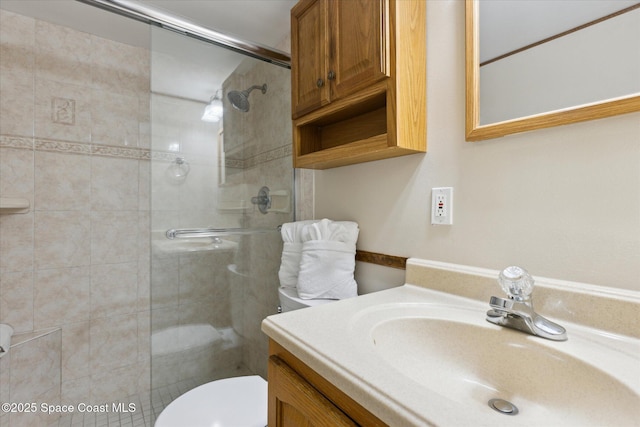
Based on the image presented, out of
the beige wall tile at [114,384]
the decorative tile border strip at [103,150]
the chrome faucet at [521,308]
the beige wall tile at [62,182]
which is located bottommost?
the beige wall tile at [114,384]

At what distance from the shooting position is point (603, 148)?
64cm

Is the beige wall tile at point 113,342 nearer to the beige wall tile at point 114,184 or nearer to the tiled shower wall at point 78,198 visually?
the tiled shower wall at point 78,198

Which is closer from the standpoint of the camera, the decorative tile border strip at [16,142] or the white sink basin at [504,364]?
the white sink basin at [504,364]

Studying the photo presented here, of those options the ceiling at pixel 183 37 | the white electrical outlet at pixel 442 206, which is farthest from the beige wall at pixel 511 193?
the ceiling at pixel 183 37

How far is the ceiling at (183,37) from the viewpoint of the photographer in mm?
1311

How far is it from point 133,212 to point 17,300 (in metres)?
0.69

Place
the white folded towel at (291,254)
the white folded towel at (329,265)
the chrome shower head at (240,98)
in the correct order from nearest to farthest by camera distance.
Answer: the white folded towel at (329,265) < the white folded towel at (291,254) < the chrome shower head at (240,98)

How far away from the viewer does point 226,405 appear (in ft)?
3.58

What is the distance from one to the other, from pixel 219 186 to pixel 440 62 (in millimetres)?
1068

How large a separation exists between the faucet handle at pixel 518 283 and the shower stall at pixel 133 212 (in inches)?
45.4

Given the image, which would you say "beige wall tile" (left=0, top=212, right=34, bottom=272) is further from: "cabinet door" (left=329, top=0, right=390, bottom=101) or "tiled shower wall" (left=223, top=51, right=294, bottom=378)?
"cabinet door" (left=329, top=0, right=390, bottom=101)

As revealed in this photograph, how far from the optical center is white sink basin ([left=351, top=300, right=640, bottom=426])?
0.48 meters

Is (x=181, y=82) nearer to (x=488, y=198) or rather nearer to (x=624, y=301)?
(x=488, y=198)

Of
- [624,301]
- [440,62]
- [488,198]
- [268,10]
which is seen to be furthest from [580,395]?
[268,10]
